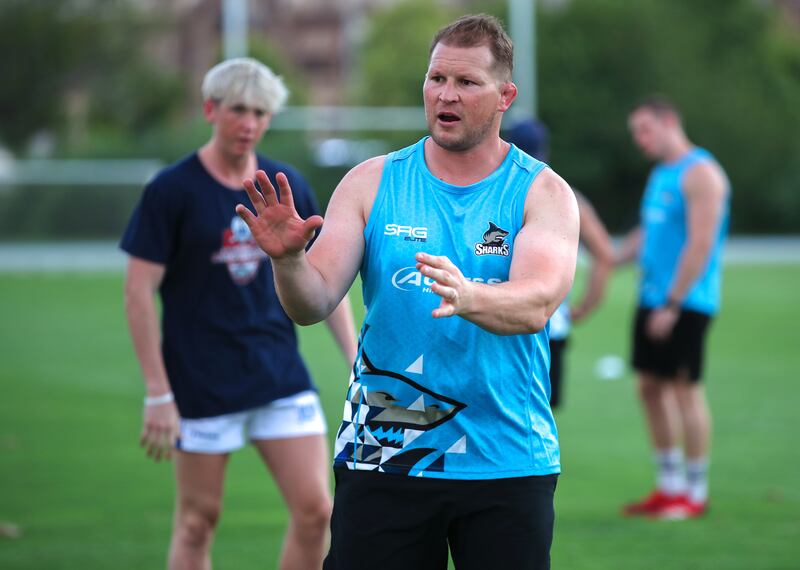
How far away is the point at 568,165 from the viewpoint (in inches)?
1655

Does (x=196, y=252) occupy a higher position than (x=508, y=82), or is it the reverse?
(x=508, y=82)

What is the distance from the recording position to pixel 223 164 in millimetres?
5605

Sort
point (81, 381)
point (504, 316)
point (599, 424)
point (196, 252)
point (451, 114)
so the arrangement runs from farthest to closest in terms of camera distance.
Result: point (81, 381)
point (599, 424)
point (196, 252)
point (451, 114)
point (504, 316)

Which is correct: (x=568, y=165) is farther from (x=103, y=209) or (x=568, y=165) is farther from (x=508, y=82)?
(x=508, y=82)

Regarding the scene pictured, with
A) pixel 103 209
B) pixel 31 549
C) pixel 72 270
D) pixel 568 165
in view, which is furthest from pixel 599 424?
pixel 568 165

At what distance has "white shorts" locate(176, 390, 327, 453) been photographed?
5.54 metres

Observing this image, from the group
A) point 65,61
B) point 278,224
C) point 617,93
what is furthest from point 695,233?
point 65,61

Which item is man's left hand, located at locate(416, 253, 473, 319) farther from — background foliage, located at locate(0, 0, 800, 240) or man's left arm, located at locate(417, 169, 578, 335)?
background foliage, located at locate(0, 0, 800, 240)

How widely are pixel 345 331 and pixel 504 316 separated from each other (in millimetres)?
2106

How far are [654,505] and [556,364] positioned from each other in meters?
1.40

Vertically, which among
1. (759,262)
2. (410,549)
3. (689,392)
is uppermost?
(410,549)

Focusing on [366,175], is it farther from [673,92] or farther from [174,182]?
[673,92]

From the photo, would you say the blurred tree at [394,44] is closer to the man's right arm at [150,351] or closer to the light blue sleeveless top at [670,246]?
the light blue sleeveless top at [670,246]

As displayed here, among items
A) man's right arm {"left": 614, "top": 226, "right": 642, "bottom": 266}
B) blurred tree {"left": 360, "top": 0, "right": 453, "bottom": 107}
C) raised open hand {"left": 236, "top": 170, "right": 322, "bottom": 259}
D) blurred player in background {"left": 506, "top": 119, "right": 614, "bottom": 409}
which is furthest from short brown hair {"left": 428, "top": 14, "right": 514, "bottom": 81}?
blurred tree {"left": 360, "top": 0, "right": 453, "bottom": 107}
